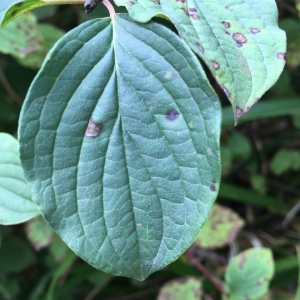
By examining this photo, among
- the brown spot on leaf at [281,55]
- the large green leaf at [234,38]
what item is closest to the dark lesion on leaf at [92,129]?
the large green leaf at [234,38]

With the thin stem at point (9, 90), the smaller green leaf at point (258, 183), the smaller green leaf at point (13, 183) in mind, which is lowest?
the smaller green leaf at point (258, 183)

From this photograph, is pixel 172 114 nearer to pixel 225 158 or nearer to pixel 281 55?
pixel 281 55

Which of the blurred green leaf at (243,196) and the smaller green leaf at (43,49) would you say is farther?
the blurred green leaf at (243,196)

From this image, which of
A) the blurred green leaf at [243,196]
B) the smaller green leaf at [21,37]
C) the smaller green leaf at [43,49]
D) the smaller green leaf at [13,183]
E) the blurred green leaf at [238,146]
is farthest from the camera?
the blurred green leaf at [238,146]

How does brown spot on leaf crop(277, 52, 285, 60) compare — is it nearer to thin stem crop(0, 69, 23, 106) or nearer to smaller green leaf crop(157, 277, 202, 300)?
smaller green leaf crop(157, 277, 202, 300)

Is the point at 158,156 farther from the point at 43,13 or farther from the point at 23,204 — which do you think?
the point at 43,13

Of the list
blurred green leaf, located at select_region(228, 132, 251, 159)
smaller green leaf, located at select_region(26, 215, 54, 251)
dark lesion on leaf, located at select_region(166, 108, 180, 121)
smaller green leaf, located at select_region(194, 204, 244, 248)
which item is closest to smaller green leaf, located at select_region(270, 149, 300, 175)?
blurred green leaf, located at select_region(228, 132, 251, 159)

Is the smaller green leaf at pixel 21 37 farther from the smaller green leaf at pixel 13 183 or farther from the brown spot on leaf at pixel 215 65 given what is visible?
the brown spot on leaf at pixel 215 65
